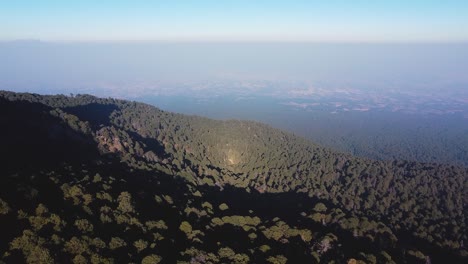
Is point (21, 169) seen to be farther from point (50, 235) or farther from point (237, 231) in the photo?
point (237, 231)

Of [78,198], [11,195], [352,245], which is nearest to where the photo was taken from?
[11,195]

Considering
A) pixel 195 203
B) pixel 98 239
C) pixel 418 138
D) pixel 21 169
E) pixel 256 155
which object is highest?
pixel 21 169

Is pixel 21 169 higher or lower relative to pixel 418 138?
higher

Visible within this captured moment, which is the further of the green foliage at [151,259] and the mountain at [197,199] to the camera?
the mountain at [197,199]

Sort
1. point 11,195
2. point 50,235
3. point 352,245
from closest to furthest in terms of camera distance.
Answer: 1. point 50,235
2. point 11,195
3. point 352,245

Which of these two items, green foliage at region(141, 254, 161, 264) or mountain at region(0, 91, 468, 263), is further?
Result: mountain at region(0, 91, 468, 263)

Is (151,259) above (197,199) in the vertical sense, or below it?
above

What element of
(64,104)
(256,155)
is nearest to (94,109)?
(64,104)

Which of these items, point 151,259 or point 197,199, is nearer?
point 151,259
